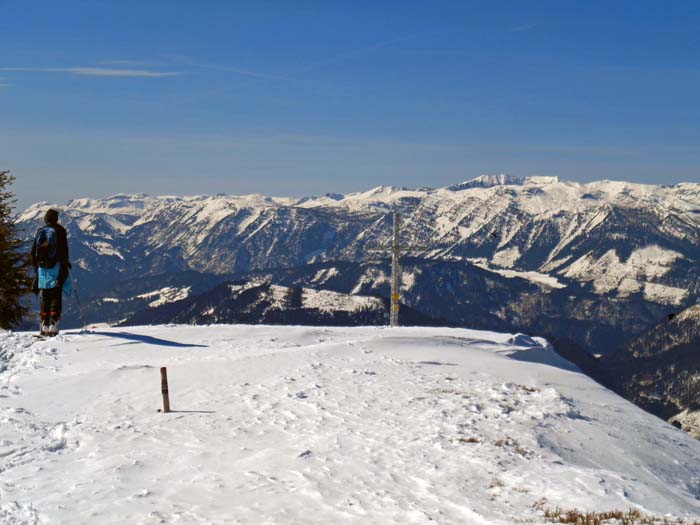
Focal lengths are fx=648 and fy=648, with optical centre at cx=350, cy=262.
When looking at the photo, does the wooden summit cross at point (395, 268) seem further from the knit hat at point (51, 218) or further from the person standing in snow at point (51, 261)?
the knit hat at point (51, 218)

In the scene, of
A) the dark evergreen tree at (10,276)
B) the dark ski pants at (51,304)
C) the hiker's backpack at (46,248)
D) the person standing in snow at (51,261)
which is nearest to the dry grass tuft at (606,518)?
the person standing in snow at (51,261)

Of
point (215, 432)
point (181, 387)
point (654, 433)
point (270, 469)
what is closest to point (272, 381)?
point (181, 387)

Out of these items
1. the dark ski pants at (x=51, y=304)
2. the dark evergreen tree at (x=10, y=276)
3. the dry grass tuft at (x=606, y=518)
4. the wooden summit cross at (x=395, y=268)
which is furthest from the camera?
the wooden summit cross at (x=395, y=268)

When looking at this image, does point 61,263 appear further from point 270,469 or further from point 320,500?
point 320,500

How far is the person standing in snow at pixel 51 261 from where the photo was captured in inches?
1043

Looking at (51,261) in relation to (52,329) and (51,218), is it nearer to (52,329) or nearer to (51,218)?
(51,218)

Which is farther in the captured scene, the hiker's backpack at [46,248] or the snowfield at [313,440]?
the hiker's backpack at [46,248]

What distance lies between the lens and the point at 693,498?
50.9ft

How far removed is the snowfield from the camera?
12.6 m

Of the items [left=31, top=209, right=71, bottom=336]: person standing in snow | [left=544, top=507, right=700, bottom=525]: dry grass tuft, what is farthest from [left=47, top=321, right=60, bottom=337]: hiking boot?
[left=544, top=507, right=700, bottom=525]: dry grass tuft

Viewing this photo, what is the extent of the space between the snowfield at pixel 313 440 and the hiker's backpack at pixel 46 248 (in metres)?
3.48

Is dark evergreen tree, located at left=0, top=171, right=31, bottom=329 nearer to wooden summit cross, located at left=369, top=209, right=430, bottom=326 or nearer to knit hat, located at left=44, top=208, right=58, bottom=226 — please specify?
knit hat, located at left=44, top=208, right=58, bottom=226

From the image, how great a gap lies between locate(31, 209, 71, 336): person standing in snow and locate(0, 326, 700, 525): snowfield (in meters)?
2.00

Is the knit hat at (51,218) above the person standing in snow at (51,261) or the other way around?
above
